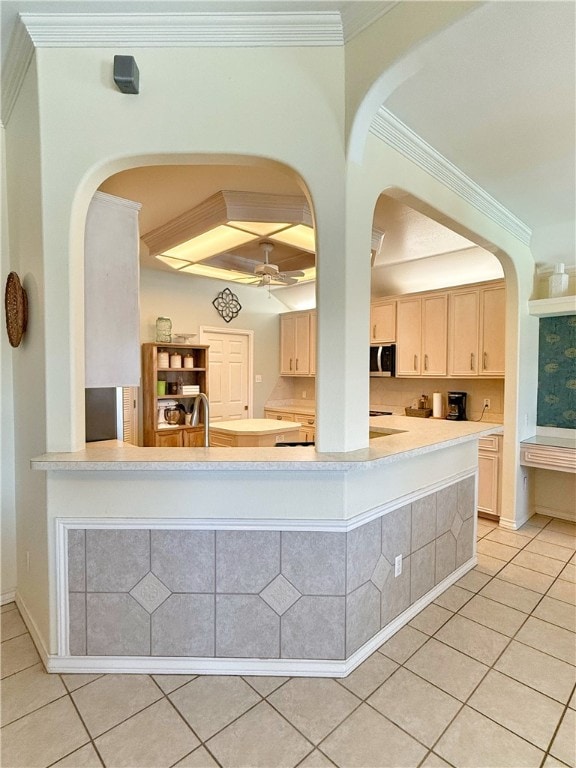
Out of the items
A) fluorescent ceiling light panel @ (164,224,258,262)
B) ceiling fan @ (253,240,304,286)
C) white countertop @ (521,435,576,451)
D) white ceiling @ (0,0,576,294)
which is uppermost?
white ceiling @ (0,0,576,294)

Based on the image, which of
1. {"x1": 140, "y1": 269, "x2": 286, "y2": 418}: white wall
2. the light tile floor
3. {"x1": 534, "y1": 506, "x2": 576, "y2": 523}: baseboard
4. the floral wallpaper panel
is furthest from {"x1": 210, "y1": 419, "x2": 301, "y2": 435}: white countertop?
{"x1": 534, "y1": 506, "x2": 576, "y2": 523}: baseboard

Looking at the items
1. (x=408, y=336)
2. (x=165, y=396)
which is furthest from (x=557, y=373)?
(x=165, y=396)

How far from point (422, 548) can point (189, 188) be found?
2.76 meters

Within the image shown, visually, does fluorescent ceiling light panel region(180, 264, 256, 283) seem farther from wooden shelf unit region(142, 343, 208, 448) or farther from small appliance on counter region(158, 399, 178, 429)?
small appliance on counter region(158, 399, 178, 429)

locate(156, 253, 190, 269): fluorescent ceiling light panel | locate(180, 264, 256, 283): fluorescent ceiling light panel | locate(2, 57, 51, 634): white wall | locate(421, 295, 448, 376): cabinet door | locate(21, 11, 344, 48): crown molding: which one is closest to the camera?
locate(21, 11, 344, 48): crown molding

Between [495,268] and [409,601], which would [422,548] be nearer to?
[409,601]

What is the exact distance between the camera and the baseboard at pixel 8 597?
2.38 meters

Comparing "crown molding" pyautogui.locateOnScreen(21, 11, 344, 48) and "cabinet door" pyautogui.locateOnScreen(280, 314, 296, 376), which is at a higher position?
"crown molding" pyautogui.locateOnScreen(21, 11, 344, 48)

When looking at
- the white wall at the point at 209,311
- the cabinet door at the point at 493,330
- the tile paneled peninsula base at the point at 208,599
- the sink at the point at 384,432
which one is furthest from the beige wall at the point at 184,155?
the white wall at the point at 209,311

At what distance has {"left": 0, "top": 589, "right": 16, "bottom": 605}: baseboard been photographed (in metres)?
2.38

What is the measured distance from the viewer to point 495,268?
443 centimetres

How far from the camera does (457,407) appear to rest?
14.5ft

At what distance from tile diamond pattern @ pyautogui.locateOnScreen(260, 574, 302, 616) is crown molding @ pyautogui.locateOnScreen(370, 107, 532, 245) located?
7.30ft

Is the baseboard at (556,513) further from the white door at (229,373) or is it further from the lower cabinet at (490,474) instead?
the white door at (229,373)
